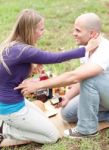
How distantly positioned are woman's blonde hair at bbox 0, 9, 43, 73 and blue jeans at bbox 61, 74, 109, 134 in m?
0.68

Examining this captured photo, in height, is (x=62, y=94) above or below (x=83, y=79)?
below

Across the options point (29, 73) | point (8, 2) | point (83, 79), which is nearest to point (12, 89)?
point (29, 73)

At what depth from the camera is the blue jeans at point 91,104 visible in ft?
13.9

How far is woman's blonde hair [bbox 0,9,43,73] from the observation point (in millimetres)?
4094

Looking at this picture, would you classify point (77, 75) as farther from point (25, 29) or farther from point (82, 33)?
point (25, 29)

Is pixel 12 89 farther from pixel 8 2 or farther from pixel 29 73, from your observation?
pixel 8 2

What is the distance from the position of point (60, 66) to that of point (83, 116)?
1.85m

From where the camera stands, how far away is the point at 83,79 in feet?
13.8

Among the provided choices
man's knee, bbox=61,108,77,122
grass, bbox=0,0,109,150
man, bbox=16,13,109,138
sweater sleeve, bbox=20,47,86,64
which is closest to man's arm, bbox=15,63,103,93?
man, bbox=16,13,109,138

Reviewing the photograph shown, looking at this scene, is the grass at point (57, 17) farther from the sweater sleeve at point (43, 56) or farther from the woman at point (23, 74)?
the sweater sleeve at point (43, 56)

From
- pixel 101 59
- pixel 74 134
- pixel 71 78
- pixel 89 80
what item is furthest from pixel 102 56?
pixel 74 134

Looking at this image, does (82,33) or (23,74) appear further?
(82,33)

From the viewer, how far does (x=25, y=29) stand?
4.09 m

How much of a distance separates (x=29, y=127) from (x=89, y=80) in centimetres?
73
